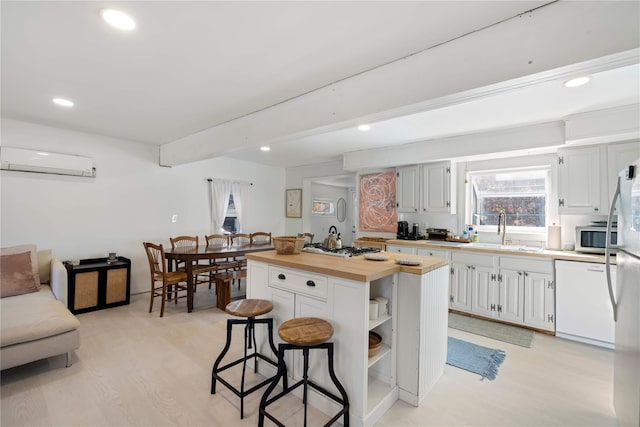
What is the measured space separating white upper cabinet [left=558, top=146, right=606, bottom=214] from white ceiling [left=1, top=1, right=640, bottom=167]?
558 millimetres

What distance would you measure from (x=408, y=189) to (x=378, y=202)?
60 centimetres

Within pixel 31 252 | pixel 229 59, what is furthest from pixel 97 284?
pixel 229 59

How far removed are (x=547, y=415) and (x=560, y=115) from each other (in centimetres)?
275

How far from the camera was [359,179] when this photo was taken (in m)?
5.02

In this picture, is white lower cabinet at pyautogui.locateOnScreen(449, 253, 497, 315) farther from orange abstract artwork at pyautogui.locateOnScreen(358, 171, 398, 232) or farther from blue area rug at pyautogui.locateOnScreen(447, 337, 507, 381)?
orange abstract artwork at pyautogui.locateOnScreen(358, 171, 398, 232)

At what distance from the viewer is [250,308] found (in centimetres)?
191

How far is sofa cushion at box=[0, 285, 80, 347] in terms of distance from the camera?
2084 mm

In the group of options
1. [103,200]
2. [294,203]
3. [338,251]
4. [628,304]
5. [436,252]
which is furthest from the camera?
[294,203]

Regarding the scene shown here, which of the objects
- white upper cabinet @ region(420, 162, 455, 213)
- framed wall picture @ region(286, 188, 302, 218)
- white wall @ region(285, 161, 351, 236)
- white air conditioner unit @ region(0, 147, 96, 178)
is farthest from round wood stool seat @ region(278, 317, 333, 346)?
framed wall picture @ region(286, 188, 302, 218)

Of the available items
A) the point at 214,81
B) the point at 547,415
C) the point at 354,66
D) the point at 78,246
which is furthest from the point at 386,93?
the point at 78,246

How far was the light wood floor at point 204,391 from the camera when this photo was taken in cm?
176

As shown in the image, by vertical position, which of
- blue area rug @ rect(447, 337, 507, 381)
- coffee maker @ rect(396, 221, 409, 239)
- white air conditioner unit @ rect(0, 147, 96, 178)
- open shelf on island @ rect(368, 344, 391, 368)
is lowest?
blue area rug @ rect(447, 337, 507, 381)

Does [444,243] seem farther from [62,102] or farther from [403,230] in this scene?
[62,102]

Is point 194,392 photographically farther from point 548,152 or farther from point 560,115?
point 548,152
